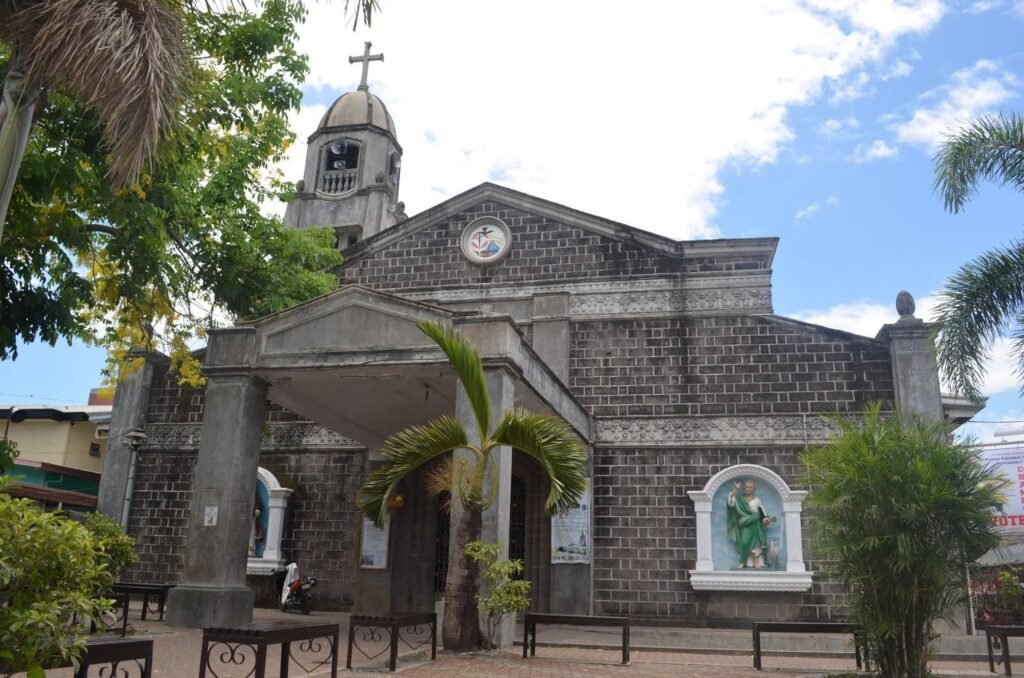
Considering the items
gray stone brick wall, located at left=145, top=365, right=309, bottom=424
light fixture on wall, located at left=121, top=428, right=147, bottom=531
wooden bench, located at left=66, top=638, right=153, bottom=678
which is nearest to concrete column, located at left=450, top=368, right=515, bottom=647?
wooden bench, located at left=66, top=638, right=153, bottom=678

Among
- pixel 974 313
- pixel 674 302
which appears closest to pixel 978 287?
pixel 974 313

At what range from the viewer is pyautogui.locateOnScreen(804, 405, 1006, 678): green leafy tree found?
8391mm

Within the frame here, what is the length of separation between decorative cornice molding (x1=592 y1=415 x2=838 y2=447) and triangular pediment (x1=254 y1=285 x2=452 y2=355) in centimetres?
615

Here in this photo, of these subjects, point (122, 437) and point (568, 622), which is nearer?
point (568, 622)

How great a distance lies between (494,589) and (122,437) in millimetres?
12371

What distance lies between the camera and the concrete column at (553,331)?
57.9 ft

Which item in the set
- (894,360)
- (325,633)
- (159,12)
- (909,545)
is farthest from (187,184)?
(894,360)

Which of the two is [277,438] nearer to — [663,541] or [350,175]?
[663,541]

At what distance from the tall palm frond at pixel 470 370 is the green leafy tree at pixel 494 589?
1321 millimetres

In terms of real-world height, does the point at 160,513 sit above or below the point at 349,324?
below

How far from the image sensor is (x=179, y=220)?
12281 millimetres

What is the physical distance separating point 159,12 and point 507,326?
233 inches

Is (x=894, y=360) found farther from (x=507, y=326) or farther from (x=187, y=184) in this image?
(x=187, y=184)

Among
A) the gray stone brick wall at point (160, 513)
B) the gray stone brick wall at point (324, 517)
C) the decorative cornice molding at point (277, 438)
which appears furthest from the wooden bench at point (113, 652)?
the gray stone brick wall at point (160, 513)
